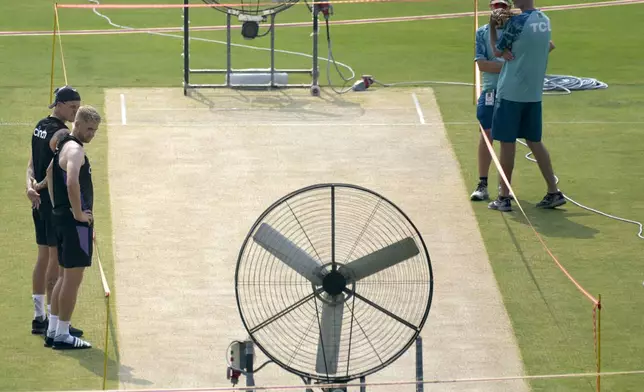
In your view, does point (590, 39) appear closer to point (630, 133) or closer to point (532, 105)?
point (630, 133)

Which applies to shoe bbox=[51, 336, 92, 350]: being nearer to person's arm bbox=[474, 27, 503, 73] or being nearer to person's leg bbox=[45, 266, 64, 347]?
person's leg bbox=[45, 266, 64, 347]

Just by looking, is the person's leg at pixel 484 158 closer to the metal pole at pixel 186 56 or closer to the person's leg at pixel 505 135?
the person's leg at pixel 505 135

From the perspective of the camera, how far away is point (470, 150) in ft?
50.3

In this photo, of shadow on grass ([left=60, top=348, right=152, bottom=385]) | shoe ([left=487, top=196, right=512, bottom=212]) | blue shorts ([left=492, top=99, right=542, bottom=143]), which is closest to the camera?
shadow on grass ([left=60, top=348, right=152, bottom=385])

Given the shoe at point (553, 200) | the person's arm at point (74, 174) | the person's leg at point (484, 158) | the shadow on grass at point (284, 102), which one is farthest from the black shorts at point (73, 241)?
the shadow on grass at point (284, 102)

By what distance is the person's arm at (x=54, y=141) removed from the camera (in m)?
10.4

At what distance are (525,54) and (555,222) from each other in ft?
5.21

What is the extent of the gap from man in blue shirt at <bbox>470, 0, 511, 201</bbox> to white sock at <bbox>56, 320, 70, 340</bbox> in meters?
4.88

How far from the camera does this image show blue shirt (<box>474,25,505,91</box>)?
543 inches

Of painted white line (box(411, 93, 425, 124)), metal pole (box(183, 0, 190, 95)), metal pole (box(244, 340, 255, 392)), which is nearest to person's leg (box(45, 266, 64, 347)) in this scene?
metal pole (box(244, 340, 255, 392))

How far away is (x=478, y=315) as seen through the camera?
11.2 metres

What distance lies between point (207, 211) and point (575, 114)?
5377 mm

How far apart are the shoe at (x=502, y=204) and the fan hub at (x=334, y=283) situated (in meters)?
5.28

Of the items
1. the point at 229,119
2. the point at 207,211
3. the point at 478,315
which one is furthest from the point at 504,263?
the point at 229,119
